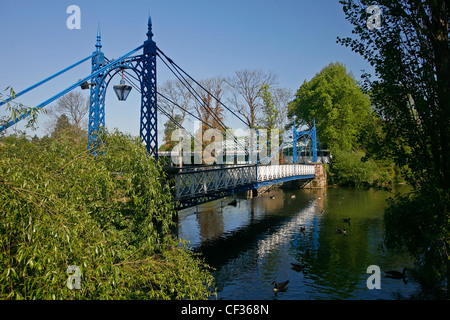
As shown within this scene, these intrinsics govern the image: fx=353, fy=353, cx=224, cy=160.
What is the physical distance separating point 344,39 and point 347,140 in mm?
30656

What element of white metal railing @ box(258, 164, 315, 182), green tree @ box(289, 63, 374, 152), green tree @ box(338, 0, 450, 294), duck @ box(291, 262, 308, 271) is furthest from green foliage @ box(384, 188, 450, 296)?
green tree @ box(289, 63, 374, 152)

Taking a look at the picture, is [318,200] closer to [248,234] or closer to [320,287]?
[248,234]

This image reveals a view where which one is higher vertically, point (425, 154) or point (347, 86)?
point (347, 86)

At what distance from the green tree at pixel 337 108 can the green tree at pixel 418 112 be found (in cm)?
2981

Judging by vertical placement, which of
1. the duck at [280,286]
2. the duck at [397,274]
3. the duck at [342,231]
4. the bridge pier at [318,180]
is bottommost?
the duck at [280,286]

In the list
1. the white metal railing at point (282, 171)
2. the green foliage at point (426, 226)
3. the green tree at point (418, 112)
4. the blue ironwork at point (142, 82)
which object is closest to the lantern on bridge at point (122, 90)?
the blue ironwork at point (142, 82)

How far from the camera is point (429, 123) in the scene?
27.9ft

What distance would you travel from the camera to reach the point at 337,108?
39.6 metres

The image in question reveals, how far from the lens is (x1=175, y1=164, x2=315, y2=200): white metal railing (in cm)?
1214

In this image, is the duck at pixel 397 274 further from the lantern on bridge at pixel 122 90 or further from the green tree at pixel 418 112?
the lantern on bridge at pixel 122 90

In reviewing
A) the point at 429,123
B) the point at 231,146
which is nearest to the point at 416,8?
the point at 429,123

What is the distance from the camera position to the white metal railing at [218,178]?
39.8 feet

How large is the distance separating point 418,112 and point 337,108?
32.1 m

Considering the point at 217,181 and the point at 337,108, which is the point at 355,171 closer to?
the point at 337,108
